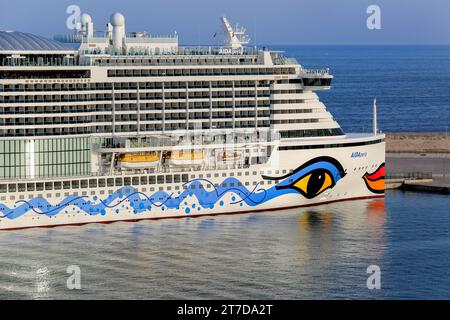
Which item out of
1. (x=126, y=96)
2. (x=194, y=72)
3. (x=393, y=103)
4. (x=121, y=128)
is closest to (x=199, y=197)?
(x=121, y=128)

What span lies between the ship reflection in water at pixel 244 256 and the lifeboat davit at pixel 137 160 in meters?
2.82

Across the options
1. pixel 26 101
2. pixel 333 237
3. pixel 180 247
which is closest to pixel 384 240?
pixel 333 237

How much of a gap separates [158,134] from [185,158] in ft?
5.76

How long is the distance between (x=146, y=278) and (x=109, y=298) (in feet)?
10.4

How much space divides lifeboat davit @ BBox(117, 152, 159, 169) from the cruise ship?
7 centimetres

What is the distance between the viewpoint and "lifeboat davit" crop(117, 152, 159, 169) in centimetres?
6612

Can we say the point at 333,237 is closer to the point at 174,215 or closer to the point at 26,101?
the point at 174,215

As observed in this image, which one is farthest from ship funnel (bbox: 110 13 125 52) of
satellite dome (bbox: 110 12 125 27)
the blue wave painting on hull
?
the blue wave painting on hull

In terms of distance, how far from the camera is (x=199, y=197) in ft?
220

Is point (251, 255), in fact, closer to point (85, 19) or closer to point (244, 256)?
point (244, 256)

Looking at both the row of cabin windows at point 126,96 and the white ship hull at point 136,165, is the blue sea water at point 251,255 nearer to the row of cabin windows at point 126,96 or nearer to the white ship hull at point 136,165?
the white ship hull at point 136,165

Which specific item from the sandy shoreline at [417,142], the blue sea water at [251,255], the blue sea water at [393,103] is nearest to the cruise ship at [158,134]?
the blue sea water at [251,255]

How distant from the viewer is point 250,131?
69438 mm
